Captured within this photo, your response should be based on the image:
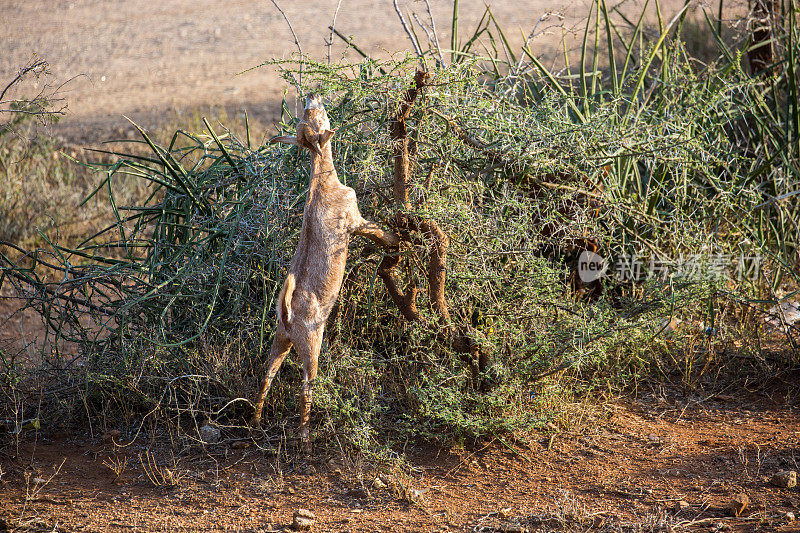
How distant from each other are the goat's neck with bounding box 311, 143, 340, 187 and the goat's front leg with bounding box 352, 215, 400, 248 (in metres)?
0.16

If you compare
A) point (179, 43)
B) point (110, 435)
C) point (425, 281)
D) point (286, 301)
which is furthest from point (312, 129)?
point (179, 43)

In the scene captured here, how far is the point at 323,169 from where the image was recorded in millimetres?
2275

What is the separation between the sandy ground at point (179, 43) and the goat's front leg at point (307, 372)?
5.22 meters

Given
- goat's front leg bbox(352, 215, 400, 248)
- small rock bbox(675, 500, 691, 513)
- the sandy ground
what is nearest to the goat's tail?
goat's front leg bbox(352, 215, 400, 248)

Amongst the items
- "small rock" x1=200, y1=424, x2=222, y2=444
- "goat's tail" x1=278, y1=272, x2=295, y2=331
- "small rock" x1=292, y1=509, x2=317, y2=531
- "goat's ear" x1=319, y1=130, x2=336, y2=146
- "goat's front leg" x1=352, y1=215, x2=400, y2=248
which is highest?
"goat's ear" x1=319, y1=130, x2=336, y2=146

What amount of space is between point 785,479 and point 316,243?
1799mm

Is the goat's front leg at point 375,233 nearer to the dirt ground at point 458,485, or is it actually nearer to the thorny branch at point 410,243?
the thorny branch at point 410,243

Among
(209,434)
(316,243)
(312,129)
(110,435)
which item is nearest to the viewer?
(312,129)

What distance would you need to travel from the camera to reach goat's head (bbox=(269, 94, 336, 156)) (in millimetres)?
2193

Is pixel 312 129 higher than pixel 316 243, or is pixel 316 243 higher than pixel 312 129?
pixel 312 129

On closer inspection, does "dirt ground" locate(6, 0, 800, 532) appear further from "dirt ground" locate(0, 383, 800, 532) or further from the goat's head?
the goat's head

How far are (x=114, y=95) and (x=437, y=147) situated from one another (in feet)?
22.7

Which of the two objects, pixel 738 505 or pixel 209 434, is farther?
pixel 209 434

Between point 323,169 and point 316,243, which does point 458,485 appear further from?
point 323,169
